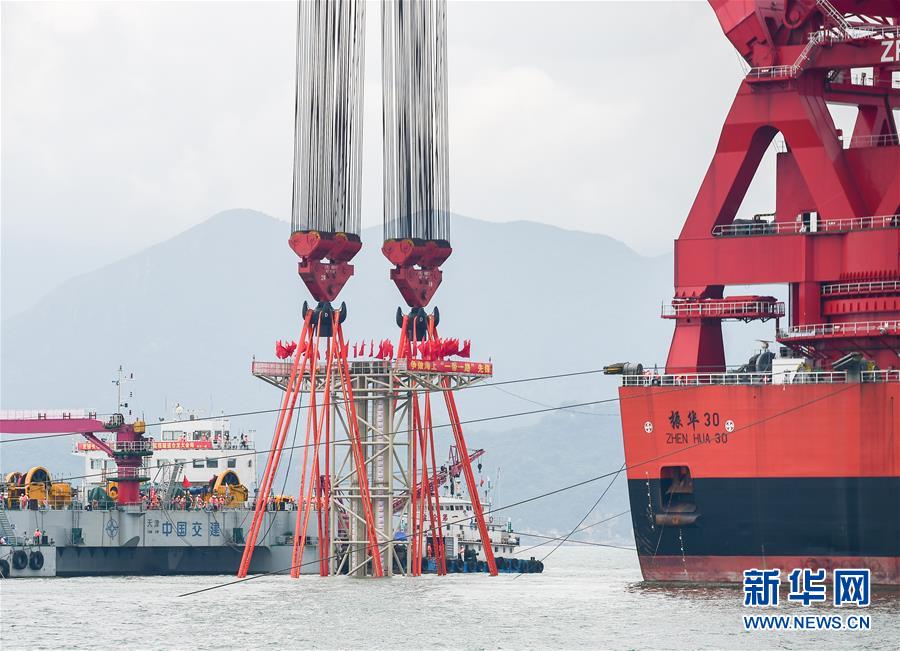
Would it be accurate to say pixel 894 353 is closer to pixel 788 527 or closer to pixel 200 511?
pixel 788 527

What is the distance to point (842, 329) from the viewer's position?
72.8 m

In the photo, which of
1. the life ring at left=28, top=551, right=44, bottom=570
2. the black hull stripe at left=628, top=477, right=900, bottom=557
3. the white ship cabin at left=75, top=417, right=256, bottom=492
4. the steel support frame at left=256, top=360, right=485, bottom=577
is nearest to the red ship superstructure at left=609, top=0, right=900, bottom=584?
the black hull stripe at left=628, top=477, right=900, bottom=557

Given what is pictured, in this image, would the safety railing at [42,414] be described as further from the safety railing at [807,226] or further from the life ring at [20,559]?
the safety railing at [807,226]

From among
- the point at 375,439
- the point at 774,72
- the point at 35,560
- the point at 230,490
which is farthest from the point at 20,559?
the point at 774,72

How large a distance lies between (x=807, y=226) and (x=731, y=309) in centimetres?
437

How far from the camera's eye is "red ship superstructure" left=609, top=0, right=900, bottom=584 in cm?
6975

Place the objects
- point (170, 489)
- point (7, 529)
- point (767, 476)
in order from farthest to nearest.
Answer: point (170, 489), point (7, 529), point (767, 476)

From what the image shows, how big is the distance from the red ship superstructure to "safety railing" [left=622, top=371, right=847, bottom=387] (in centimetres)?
10

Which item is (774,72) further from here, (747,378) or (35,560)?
(35,560)

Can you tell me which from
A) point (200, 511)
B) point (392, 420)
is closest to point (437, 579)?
point (392, 420)

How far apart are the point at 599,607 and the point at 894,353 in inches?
567

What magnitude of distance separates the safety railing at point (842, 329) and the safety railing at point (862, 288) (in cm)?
119

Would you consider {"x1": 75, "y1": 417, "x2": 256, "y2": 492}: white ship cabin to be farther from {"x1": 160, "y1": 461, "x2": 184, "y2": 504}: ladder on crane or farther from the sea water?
the sea water

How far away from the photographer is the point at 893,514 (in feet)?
227
